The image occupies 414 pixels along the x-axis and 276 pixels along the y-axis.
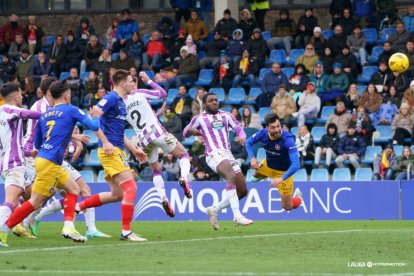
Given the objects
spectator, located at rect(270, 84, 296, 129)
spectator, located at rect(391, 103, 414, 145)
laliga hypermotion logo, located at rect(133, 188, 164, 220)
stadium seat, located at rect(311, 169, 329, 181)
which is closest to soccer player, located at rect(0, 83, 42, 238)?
laliga hypermotion logo, located at rect(133, 188, 164, 220)

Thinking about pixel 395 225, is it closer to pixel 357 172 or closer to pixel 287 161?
pixel 287 161

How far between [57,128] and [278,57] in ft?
58.7

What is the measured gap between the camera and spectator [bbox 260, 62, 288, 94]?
29.9m

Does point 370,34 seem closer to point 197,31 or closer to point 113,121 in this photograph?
point 197,31

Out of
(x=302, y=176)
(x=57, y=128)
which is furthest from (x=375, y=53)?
(x=57, y=128)

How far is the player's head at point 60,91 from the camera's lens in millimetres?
14648

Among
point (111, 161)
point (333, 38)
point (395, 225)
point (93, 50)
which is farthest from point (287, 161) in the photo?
point (93, 50)

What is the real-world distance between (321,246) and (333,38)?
1670 cm

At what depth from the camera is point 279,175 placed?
19.9m

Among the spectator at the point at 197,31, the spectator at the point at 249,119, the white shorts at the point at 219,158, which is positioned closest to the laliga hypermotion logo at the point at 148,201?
the spectator at the point at 249,119

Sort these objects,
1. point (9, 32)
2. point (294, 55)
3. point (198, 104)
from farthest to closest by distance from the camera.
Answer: point (9, 32)
point (294, 55)
point (198, 104)

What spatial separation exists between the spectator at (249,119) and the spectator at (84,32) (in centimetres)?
773

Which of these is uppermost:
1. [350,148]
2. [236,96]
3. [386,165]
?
[236,96]

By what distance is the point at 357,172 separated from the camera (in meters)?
26.9
